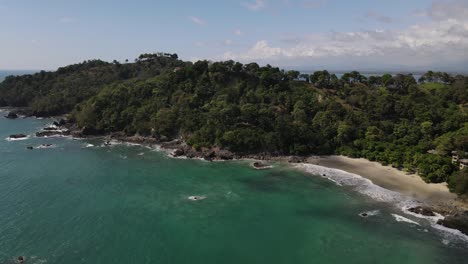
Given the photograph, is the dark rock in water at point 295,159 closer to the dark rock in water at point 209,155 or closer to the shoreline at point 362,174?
the shoreline at point 362,174

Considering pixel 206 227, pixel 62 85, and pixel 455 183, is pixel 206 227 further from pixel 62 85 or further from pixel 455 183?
pixel 62 85

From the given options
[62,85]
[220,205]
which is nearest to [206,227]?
[220,205]

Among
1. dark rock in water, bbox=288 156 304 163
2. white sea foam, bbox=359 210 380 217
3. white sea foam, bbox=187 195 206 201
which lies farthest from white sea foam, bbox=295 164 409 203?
white sea foam, bbox=187 195 206 201

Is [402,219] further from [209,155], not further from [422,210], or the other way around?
[209,155]

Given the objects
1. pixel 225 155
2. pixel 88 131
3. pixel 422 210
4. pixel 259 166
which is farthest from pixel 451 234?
pixel 88 131

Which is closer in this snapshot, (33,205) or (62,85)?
(33,205)

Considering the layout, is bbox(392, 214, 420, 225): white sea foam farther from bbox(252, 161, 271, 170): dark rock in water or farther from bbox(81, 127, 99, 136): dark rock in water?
bbox(81, 127, 99, 136): dark rock in water
